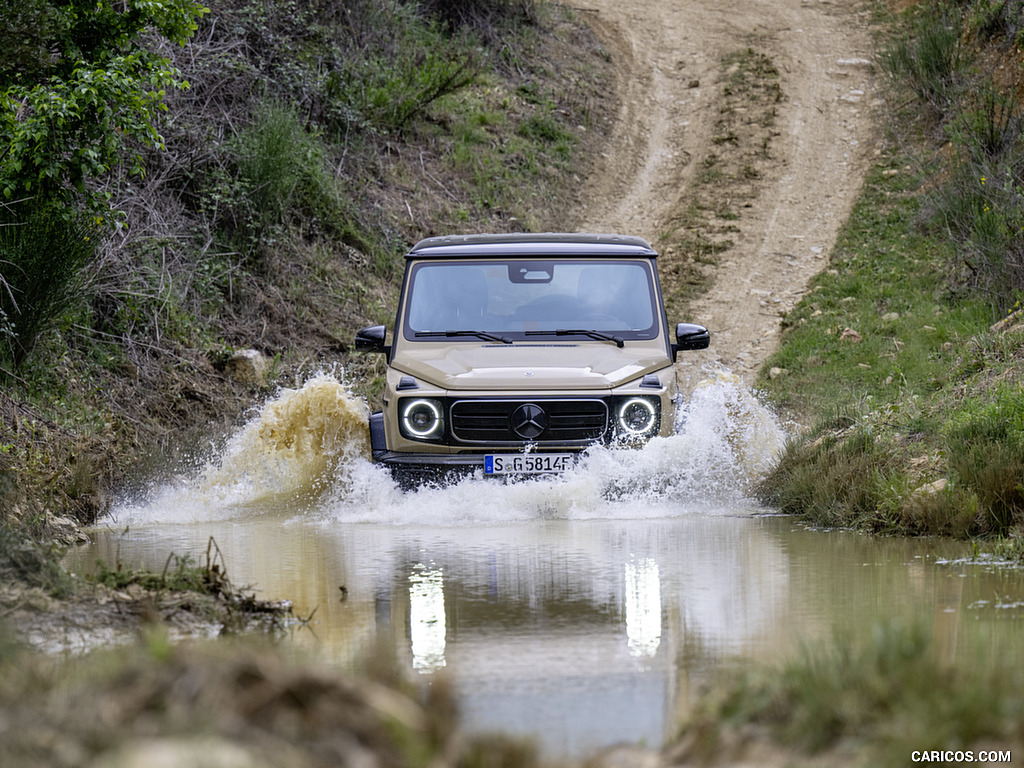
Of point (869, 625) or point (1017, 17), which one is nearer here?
point (869, 625)

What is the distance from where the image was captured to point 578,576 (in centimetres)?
612

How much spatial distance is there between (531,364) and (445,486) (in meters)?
1.08

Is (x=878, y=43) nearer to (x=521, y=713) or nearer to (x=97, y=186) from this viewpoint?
(x=97, y=186)

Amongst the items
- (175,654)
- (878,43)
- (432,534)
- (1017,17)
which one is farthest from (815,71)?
(175,654)

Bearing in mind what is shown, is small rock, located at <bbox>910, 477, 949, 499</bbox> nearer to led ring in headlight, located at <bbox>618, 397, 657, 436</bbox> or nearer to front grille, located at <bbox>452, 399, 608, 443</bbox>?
led ring in headlight, located at <bbox>618, 397, 657, 436</bbox>

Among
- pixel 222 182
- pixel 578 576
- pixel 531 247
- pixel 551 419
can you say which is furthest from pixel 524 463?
pixel 222 182

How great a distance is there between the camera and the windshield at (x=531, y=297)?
947cm

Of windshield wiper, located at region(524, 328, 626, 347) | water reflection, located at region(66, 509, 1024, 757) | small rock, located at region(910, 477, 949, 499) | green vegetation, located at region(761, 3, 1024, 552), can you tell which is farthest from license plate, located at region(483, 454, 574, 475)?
small rock, located at region(910, 477, 949, 499)

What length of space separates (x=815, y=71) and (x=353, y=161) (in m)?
12.6

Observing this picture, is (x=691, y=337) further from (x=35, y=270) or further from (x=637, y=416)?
(x=35, y=270)

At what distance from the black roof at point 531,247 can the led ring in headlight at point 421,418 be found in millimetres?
1688

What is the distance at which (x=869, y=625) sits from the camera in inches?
182

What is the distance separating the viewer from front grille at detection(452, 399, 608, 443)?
8.31 meters

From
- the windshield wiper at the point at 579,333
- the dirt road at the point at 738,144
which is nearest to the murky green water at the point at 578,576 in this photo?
the windshield wiper at the point at 579,333
